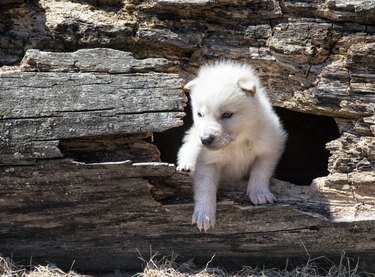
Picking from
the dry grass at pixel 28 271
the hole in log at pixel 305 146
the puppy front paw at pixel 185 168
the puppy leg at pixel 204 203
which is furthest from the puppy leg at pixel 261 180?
the dry grass at pixel 28 271

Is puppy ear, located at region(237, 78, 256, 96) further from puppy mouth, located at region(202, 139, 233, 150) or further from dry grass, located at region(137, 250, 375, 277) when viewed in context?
dry grass, located at region(137, 250, 375, 277)

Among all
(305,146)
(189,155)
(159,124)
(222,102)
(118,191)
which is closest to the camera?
(159,124)

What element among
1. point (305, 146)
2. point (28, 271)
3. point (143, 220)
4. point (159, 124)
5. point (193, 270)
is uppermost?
point (159, 124)

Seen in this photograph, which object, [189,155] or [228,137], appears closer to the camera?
[228,137]

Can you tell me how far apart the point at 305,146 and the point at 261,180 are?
1.82m

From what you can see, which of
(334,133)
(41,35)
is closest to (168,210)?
(41,35)

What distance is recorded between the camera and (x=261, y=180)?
5102mm

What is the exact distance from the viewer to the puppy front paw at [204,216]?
4.85 m

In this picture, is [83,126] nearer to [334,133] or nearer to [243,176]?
[243,176]

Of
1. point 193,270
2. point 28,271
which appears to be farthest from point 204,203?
point 28,271

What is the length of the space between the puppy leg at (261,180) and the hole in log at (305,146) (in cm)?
119

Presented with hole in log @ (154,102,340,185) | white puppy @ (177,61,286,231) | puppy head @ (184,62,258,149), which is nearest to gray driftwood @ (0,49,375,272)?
white puppy @ (177,61,286,231)

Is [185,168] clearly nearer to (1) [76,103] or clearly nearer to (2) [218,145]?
(2) [218,145]

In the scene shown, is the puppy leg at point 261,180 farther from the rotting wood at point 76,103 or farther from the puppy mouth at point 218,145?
the rotting wood at point 76,103
